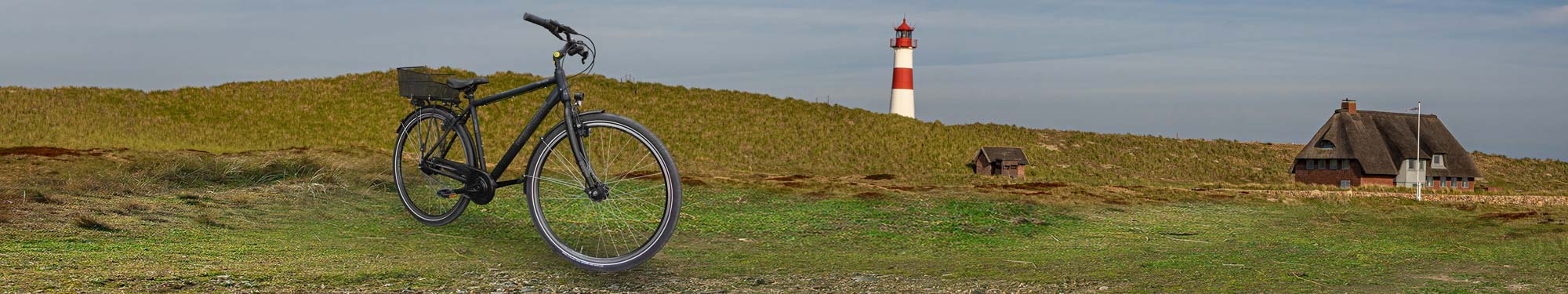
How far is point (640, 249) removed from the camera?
7.07 metres

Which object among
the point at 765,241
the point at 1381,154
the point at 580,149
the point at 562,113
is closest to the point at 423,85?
the point at 562,113

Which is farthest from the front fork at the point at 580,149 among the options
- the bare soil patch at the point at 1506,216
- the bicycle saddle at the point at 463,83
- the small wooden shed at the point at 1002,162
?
the small wooden shed at the point at 1002,162

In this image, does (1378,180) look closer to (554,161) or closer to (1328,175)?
(1328,175)

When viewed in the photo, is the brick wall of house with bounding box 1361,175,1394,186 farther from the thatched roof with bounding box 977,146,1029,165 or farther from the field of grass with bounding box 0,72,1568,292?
the field of grass with bounding box 0,72,1568,292

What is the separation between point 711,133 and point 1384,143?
23854mm

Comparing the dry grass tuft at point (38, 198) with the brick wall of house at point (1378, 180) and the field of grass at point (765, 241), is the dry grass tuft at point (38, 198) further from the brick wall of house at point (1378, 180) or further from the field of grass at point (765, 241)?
the brick wall of house at point (1378, 180)

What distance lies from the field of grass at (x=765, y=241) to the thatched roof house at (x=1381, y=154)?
20.9m

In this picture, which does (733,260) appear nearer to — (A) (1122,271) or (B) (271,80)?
(A) (1122,271)

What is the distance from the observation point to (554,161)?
7.77 m

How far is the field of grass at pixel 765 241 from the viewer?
298 inches

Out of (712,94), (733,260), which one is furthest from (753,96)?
(733,260)

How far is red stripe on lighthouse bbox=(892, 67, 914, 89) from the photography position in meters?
52.2

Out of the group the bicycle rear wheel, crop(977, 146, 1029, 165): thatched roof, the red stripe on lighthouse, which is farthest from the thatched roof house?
the bicycle rear wheel

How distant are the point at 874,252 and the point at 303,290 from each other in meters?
5.33
